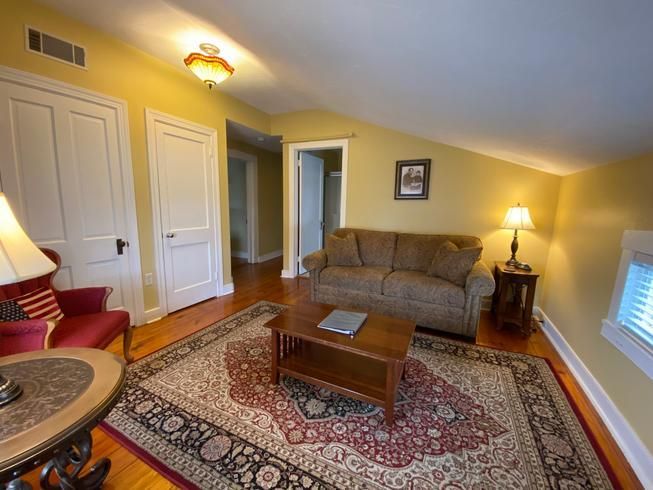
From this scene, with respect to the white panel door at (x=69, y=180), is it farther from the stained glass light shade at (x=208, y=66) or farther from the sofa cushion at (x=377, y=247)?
the sofa cushion at (x=377, y=247)

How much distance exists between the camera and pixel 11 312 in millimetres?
1512

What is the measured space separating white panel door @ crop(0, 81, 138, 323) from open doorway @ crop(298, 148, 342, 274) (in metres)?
2.31

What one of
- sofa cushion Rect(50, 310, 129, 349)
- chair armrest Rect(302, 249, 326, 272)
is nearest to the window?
chair armrest Rect(302, 249, 326, 272)

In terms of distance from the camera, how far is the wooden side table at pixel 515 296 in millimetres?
2566

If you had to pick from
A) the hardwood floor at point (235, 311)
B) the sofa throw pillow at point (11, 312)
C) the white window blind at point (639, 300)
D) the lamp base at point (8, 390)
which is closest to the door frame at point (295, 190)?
the hardwood floor at point (235, 311)

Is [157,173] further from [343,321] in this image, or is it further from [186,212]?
[343,321]

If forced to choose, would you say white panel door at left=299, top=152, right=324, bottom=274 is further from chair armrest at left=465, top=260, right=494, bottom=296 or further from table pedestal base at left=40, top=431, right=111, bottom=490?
table pedestal base at left=40, top=431, right=111, bottom=490

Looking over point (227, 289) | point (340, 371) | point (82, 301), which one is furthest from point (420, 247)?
point (82, 301)

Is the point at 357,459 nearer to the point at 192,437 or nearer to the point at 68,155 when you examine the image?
the point at 192,437

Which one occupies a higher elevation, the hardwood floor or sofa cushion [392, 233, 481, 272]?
sofa cushion [392, 233, 481, 272]

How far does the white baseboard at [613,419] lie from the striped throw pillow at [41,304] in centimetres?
324

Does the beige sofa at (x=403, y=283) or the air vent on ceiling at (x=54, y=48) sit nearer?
the air vent on ceiling at (x=54, y=48)

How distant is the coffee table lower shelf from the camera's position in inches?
58.5

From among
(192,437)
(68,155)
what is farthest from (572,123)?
→ (68,155)
